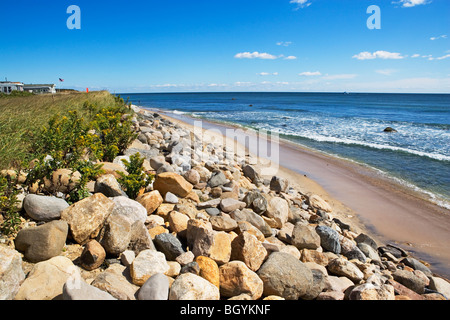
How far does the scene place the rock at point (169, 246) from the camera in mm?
3357

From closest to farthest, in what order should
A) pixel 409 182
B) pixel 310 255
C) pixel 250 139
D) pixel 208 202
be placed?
1. pixel 310 255
2. pixel 208 202
3. pixel 409 182
4. pixel 250 139

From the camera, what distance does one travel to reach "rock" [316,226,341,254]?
194 inches

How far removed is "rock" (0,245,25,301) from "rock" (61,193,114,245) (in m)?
0.71

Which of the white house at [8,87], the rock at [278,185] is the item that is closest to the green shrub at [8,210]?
the rock at [278,185]

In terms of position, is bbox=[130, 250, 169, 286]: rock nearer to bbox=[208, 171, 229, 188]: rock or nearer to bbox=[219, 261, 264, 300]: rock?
bbox=[219, 261, 264, 300]: rock

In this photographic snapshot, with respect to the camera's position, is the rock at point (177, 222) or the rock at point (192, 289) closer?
the rock at point (192, 289)

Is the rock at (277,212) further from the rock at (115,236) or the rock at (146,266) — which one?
the rock at (115,236)

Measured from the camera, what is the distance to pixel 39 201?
129 inches

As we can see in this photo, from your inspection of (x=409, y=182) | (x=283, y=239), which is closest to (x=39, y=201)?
(x=283, y=239)

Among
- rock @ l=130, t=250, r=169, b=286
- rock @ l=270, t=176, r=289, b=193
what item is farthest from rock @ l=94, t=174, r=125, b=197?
rock @ l=270, t=176, r=289, b=193

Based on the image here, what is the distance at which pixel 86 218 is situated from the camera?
10.5 ft

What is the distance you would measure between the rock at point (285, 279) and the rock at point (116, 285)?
1499 millimetres
